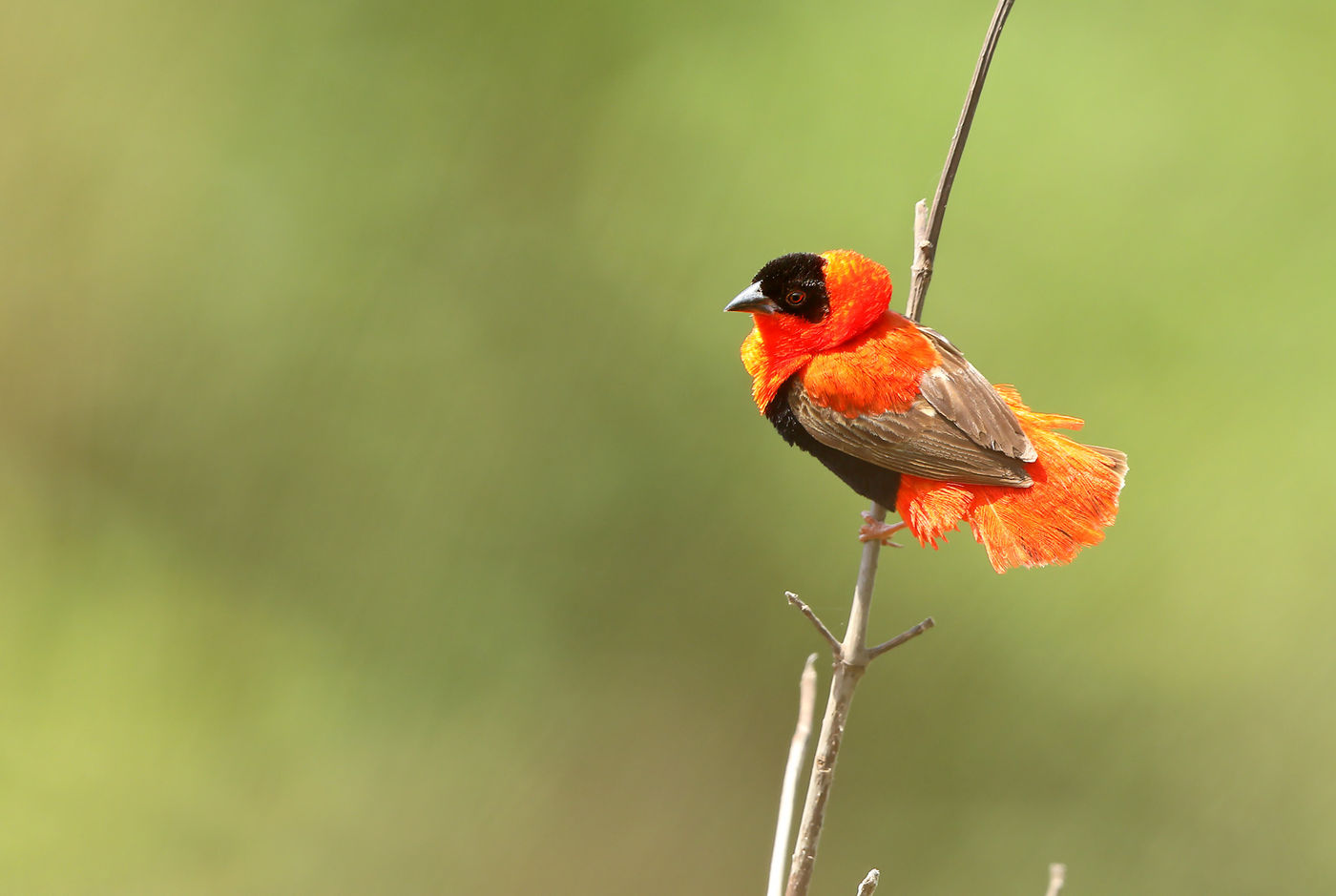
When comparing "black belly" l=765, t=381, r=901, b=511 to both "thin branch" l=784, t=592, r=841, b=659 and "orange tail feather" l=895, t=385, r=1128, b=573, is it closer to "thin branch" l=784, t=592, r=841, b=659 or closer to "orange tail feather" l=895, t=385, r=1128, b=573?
"orange tail feather" l=895, t=385, r=1128, b=573

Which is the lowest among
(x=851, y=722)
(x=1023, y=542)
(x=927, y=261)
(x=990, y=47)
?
(x=851, y=722)

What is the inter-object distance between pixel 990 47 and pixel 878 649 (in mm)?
690

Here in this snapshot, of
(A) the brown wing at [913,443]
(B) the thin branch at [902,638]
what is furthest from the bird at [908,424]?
(B) the thin branch at [902,638]

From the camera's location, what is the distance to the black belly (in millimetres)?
1510

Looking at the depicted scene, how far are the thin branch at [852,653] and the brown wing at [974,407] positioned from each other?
0.14 metres

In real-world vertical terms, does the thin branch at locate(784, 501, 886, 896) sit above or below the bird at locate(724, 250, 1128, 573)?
below

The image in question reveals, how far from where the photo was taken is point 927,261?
1.53m

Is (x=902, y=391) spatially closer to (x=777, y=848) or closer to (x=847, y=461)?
(x=847, y=461)

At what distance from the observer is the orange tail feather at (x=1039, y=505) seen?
143 centimetres

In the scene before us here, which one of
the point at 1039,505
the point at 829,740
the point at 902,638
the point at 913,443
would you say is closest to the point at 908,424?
the point at 913,443

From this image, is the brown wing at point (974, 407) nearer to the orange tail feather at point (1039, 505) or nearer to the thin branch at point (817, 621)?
the orange tail feather at point (1039, 505)

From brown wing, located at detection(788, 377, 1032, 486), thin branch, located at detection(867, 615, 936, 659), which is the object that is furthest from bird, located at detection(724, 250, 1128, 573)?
thin branch, located at detection(867, 615, 936, 659)

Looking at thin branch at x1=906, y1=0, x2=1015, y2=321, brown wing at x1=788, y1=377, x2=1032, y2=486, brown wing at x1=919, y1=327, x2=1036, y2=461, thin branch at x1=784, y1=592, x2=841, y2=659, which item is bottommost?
thin branch at x1=784, y1=592, x2=841, y2=659

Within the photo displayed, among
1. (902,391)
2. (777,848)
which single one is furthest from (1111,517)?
(777,848)
